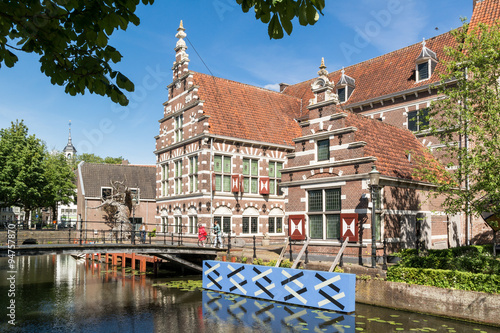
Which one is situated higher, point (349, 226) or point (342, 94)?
point (342, 94)

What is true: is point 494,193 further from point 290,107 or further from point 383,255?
point 290,107

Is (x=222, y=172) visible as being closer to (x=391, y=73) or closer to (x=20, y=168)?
(x=391, y=73)

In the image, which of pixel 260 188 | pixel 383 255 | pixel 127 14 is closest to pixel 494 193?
pixel 383 255

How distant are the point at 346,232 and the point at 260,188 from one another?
1235cm

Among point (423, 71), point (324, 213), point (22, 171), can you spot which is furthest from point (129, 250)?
point (22, 171)

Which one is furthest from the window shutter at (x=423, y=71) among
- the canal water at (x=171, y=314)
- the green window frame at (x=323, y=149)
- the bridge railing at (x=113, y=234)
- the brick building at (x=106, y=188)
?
the brick building at (x=106, y=188)

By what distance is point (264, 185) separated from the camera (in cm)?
2914

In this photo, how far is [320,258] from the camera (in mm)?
18234

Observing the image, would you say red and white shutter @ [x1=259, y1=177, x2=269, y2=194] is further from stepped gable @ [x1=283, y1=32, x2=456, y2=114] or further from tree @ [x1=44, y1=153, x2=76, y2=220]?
tree @ [x1=44, y1=153, x2=76, y2=220]

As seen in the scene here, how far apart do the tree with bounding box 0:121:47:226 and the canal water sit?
28.9 m

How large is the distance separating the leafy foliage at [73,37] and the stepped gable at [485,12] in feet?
86.1

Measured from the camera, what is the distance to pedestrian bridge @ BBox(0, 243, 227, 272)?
17.8m

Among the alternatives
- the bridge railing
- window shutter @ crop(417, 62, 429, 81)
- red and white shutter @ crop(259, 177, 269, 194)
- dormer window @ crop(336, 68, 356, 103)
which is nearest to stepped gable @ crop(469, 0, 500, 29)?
window shutter @ crop(417, 62, 429, 81)

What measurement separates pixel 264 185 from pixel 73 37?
2409 centimetres
